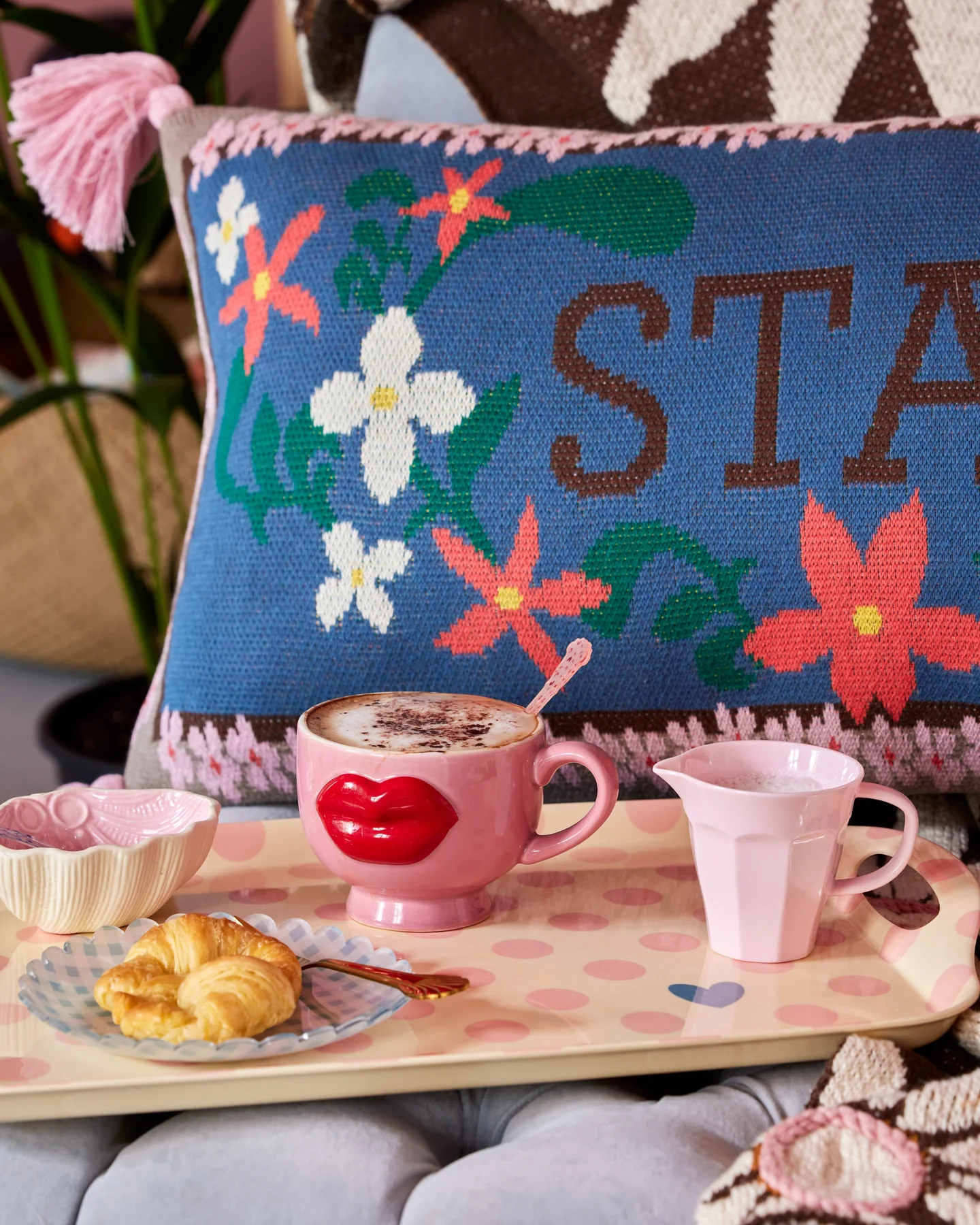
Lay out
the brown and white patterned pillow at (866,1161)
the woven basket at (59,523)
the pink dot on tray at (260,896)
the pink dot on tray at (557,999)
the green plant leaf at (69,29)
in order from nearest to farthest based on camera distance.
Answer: the brown and white patterned pillow at (866,1161)
the pink dot on tray at (557,999)
the pink dot on tray at (260,896)
the green plant leaf at (69,29)
the woven basket at (59,523)

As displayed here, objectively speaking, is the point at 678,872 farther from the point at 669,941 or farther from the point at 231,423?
the point at 231,423

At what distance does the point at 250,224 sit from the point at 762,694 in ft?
1.28

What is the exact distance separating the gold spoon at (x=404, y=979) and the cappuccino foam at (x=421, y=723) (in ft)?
0.28

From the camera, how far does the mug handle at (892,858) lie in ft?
1.70

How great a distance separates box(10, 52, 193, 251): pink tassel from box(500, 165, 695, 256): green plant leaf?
9.4 inches

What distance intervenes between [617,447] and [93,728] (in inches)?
27.0

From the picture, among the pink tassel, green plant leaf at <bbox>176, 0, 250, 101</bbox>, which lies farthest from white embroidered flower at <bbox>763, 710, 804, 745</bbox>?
green plant leaf at <bbox>176, 0, 250, 101</bbox>

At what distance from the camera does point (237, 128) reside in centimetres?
71

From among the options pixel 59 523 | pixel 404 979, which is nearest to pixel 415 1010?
→ pixel 404 979

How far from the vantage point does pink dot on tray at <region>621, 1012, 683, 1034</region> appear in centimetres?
45

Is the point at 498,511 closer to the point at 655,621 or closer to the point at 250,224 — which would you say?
the point at 655,621

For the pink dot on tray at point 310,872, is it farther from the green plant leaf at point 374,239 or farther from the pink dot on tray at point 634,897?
the green plant leaf at point 374,239

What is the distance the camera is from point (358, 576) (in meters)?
0.65

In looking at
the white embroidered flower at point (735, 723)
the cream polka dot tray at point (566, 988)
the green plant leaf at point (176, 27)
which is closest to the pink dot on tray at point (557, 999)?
the cream polka dot tray at point (566, 988)
